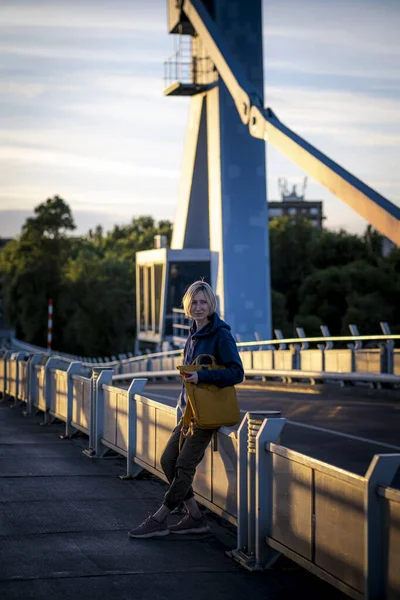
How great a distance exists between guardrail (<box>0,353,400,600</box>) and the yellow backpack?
18 cm

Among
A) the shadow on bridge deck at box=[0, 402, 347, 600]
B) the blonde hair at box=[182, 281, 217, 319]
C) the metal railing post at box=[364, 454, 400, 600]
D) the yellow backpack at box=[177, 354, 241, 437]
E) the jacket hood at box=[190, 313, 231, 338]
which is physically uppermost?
the blonde hair at box=[182, 281, 217, 319]

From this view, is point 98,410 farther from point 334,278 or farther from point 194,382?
point 334,278

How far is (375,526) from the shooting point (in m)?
6.50

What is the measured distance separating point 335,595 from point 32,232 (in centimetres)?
12299

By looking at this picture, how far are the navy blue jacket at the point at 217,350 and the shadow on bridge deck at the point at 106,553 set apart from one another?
1226 mm

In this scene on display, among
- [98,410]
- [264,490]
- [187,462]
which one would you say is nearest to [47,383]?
[98,410]

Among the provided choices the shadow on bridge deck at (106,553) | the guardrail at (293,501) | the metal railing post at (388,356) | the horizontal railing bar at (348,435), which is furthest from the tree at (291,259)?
the guardrail at (293,501)

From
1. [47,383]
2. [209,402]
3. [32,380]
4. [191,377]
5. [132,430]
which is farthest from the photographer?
[32,380]

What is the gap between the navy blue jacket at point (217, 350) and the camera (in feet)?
28.5

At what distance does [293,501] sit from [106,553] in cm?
176

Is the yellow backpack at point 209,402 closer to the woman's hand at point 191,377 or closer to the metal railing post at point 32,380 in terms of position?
the woman's hand at point 191,377

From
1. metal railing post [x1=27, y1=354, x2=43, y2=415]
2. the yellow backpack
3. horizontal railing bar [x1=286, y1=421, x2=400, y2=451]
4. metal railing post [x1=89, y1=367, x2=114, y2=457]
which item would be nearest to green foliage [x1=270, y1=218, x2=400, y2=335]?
metal railing post [x1=27, y1=354, x2=43, y2=415]

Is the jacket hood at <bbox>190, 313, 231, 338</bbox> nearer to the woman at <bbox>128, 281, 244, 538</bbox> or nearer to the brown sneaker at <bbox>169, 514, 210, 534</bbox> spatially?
the woman at <bbox>128, 281, 244, 538</bbox>

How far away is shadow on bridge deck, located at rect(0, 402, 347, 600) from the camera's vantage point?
771 cm
